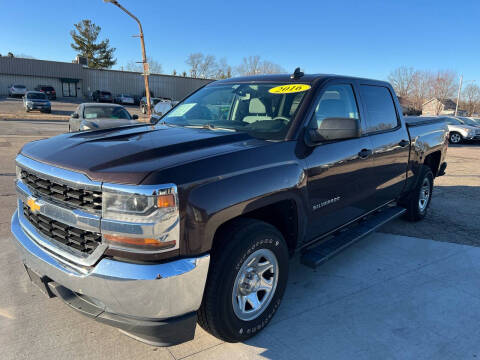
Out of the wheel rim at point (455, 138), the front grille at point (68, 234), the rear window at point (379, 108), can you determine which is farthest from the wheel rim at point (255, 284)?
the wheel rim at point (455, 138)

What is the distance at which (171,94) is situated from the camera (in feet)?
186

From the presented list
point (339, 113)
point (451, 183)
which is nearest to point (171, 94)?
point (451, 183)

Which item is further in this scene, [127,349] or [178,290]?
[127,349]

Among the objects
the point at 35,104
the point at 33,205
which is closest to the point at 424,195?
the point at 33,205

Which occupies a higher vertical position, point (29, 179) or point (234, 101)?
point (234, 101)

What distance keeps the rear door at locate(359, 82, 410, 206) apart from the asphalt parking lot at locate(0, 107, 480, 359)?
809 mm

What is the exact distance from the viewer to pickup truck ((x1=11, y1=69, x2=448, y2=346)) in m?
1.96

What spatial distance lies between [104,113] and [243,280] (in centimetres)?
1136

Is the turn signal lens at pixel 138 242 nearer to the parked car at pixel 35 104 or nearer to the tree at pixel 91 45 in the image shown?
the parked car at pixel 35 104

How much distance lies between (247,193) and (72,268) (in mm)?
1154

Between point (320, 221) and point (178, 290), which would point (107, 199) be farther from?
point (320, 221)

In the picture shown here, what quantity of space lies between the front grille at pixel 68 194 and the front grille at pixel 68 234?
16cm

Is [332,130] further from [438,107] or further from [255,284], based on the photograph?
[438,107]

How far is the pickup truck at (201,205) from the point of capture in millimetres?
1959
